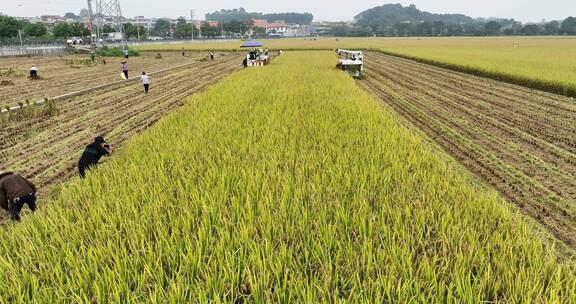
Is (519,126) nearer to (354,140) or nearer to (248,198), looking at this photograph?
(354,140)

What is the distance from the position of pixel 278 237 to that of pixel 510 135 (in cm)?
988

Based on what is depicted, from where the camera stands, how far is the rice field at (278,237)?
264 cm

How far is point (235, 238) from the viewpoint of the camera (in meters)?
3.33

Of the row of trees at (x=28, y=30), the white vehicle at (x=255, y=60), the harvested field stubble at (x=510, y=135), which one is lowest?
the harvested field stubble at (x=510, y=135)

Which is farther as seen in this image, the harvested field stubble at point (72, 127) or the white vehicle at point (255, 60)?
the white vehicle at point (255, 60)

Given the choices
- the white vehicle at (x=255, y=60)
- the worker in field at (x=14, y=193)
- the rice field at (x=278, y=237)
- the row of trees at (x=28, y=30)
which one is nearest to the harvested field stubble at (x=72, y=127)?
A: the worker in field at (x=14, y=193)

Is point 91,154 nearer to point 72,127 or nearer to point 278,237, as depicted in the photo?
point 278,237

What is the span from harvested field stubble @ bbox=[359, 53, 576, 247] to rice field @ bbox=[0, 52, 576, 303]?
6.94 feet

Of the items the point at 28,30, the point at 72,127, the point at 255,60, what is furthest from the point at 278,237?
the point at 28,30

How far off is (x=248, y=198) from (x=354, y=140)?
145 inches

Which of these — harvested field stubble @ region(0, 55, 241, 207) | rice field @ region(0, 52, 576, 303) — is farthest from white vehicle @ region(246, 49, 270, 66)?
rice field @ region(0, 52, 576, 303)

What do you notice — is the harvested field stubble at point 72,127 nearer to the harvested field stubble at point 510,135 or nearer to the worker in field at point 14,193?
the worker in field at point 14,193

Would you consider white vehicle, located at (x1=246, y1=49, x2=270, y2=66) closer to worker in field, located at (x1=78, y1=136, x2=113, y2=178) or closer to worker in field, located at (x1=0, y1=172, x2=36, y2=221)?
worker in field, located at (x1=78, y1=136, x2=113, y2=178)

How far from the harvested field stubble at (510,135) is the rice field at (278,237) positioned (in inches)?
83.3
